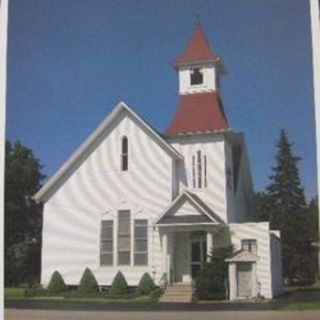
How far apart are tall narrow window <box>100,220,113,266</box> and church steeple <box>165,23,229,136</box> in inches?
13.5

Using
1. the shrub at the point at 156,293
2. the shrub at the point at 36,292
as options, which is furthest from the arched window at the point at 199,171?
the shrub at the point at 36,292

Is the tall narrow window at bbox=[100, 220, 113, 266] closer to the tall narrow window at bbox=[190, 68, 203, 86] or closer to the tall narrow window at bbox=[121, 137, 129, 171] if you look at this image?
the tall narrow window at bbox=[121, 137, 129, 171]

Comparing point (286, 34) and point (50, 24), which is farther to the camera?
point (50, 24)

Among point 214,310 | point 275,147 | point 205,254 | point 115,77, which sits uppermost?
point 115,77

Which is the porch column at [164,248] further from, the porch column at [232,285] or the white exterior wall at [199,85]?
the white exterior wall at [199,85]

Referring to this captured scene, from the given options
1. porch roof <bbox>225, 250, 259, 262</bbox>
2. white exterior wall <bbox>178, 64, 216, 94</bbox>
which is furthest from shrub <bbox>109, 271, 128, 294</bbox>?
white exterior wall <bbox>178, 64, 216, 94</bbox>

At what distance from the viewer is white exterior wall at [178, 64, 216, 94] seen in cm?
204

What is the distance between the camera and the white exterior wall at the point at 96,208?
2.00 metres

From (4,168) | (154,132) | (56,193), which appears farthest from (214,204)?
(4,168)

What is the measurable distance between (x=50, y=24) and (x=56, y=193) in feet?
1.83

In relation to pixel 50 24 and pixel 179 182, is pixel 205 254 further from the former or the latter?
pixel 50 24

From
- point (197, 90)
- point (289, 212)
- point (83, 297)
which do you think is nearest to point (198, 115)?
point (197, 90)

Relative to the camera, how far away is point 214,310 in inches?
71.5

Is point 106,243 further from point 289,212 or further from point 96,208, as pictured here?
point 289,212
